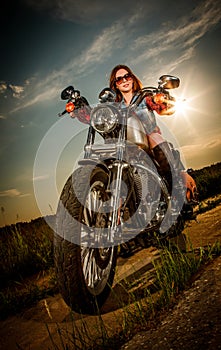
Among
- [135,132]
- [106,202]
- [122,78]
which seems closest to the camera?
[106,202]

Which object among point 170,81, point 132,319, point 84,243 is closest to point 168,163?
point 170,81

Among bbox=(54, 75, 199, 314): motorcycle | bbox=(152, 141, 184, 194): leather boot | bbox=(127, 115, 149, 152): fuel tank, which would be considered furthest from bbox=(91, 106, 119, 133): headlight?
bbox=(152, 141, 184, 194): leather boot

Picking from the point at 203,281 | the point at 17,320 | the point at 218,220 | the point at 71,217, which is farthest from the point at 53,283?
the point at 218,220

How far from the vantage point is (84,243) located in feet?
5.87

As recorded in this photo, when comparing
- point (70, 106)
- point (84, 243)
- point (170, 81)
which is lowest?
point (84, 243)

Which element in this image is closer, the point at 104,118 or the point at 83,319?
the point at 83,319

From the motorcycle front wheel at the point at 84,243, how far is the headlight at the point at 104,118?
0.40m

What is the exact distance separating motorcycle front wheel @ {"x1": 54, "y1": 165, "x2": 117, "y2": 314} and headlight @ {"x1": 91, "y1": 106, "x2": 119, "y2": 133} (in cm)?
40

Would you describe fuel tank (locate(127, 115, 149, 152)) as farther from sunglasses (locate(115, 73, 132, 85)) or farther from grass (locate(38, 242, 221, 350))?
grass (locate(38, 242, 221, 350))

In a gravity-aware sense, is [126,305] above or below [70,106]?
below

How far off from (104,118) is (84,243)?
42.3 inches

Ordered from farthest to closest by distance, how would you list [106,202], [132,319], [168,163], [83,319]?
[168,163] → [106,202] → [83,319] → [132,319]

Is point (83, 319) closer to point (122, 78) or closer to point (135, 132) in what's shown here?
point (135, 132)

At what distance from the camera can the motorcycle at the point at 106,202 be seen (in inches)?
64.5
